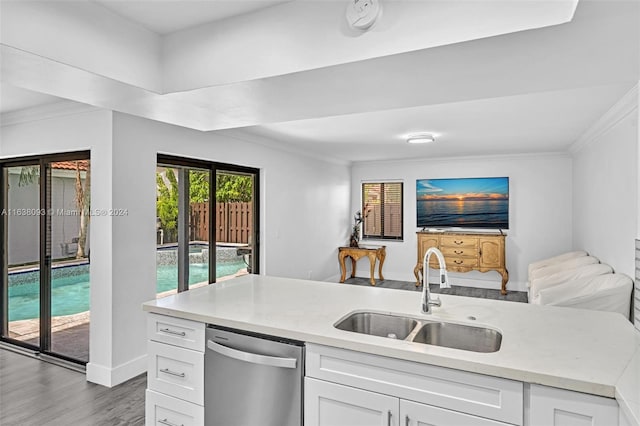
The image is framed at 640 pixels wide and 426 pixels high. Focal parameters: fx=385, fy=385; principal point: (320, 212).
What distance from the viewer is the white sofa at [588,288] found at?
3.19 metres

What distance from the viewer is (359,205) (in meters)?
7.86

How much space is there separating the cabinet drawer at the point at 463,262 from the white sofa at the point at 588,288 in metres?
1.88

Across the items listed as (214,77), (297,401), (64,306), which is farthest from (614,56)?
(64,306)

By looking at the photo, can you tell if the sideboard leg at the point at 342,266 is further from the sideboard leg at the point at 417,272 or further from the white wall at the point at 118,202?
the white wall at the point at 118,202

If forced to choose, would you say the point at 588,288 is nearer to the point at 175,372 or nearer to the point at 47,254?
the point at 175,372

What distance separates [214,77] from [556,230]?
20.7ft

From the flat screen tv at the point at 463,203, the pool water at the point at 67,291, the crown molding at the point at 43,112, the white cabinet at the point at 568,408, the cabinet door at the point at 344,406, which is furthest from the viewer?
the flat screen tv at the point at 463,203

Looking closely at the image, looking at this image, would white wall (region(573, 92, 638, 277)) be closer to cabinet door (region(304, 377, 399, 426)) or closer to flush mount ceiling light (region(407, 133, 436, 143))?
flush mount ceiling light (region(407, 133, 436, 143))

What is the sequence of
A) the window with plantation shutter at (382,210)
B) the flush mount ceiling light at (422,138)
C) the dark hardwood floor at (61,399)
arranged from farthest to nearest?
the window with plantation shutter at (382,210) → the flush mount ceiling light at (422,138) → the dark hardwood floor at (61,399)

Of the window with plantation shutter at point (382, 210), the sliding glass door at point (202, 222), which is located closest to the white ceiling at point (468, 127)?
the sliding glass door at point (202, 222)

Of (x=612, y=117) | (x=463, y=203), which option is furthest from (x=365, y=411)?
(x=463, y=203)

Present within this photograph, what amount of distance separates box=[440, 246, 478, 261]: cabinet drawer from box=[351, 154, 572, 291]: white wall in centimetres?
60

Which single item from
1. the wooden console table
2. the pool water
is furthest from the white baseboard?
the wooden console table

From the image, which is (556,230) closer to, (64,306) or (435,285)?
(435,285)
